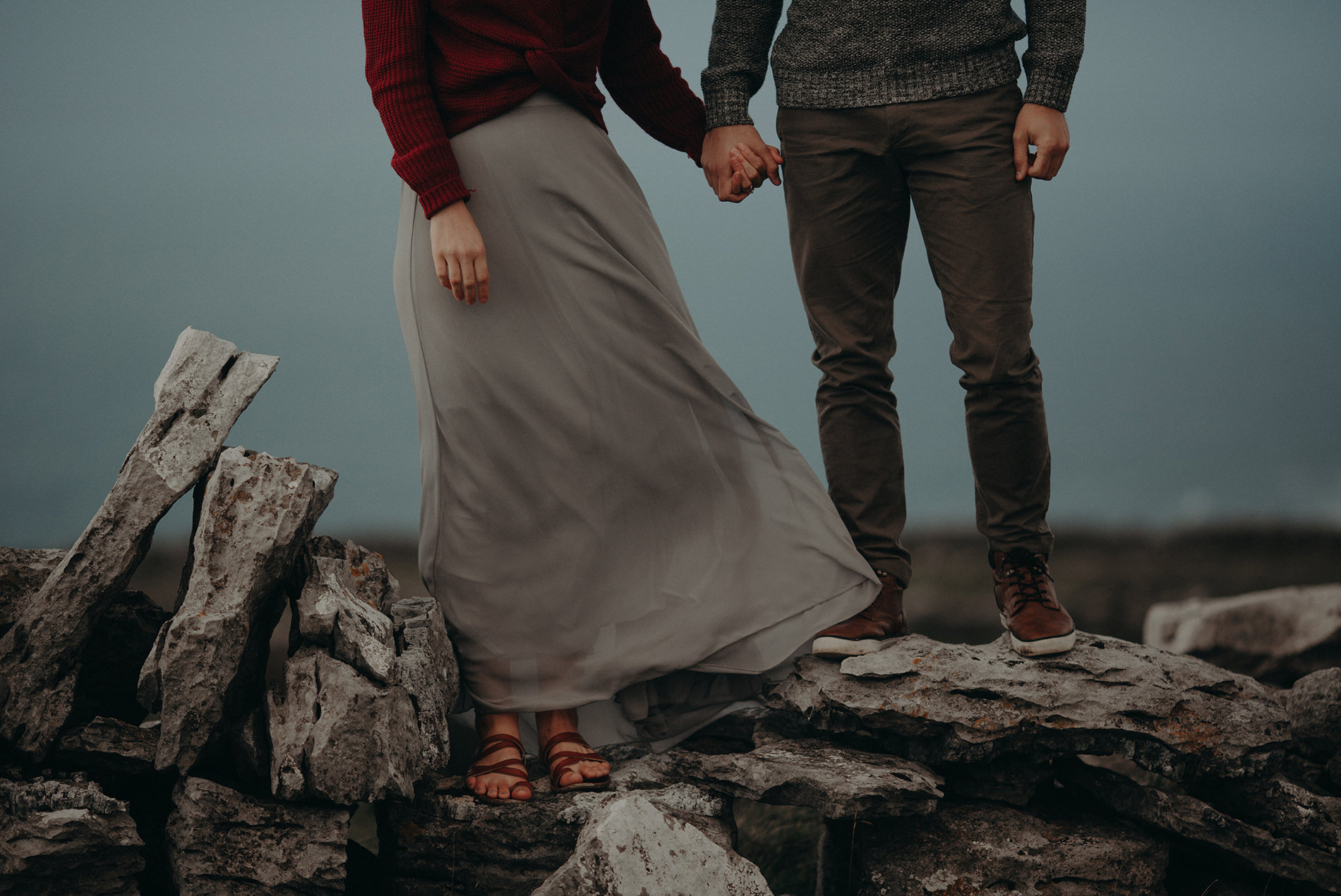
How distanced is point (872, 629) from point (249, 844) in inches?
60.9

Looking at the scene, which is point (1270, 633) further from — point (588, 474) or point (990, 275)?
point (588, 474)

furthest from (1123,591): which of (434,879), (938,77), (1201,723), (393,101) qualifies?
(393,101)

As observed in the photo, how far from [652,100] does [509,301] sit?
74 centimetres

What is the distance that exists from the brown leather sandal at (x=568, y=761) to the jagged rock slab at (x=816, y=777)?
0.26ft

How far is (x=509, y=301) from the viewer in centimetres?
225

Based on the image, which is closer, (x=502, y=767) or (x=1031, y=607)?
(x=502, y=767)

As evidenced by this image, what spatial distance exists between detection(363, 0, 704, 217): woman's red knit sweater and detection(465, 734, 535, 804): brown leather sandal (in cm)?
124

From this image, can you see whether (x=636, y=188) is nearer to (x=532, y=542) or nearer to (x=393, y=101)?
(x=393, y=101)

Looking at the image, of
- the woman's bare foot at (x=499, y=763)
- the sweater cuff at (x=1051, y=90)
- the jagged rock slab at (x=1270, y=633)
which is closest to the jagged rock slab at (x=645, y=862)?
the woman's bare foot at (x=499, y=763)

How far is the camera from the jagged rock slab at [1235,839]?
2389 millimetres

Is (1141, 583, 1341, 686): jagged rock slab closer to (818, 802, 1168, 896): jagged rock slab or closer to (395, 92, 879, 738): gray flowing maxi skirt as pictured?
(818, 802, 1168, 896): jagged rock slab

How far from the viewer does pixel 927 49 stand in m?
2.39

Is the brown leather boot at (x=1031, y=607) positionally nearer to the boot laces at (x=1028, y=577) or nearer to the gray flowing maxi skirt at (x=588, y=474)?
the boot laces at (x=1028, y=577)

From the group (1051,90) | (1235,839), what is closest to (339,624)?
(1051,90)
